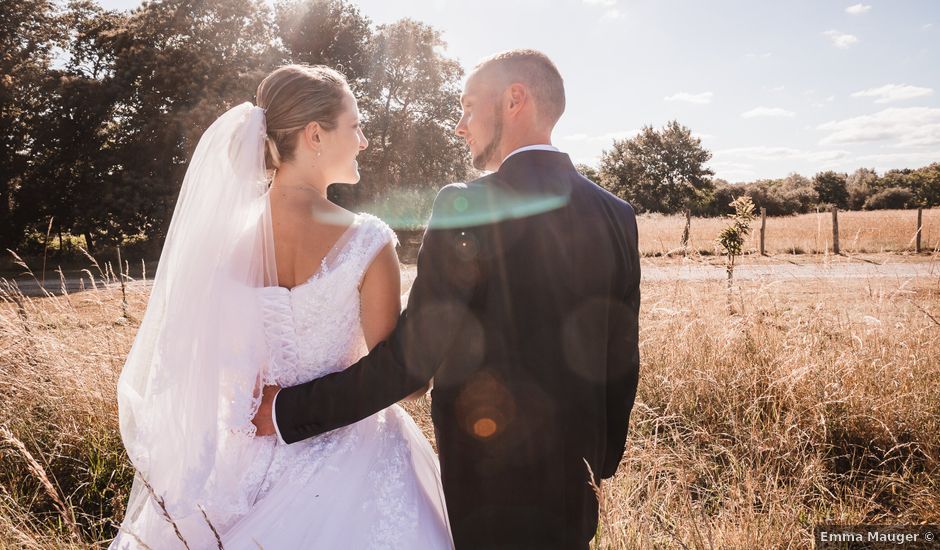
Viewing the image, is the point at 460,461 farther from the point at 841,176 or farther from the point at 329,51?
the point at 841,176

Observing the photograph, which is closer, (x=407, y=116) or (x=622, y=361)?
(x=622, y=361)

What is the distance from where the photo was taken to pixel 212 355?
83.0 inches

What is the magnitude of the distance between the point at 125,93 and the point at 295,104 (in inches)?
945

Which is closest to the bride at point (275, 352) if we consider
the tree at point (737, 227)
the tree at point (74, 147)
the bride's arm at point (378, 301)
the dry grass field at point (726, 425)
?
the bride's arm at point (378, 301)

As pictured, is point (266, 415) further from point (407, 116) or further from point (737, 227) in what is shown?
point (407, 116)

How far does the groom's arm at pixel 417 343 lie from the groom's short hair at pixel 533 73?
1.87 feet

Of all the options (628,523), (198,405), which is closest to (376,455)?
(198,405)

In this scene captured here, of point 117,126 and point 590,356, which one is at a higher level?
point 117,126

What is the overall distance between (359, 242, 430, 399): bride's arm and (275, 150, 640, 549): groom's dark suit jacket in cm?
24

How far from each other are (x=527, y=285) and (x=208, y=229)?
1.31m

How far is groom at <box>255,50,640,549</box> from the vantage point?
1693 millimetres

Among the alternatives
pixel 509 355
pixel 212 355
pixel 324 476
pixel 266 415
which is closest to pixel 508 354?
pixel 509 355

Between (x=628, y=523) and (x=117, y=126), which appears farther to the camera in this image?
(x=117, y=126)

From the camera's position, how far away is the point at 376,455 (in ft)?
7.02
